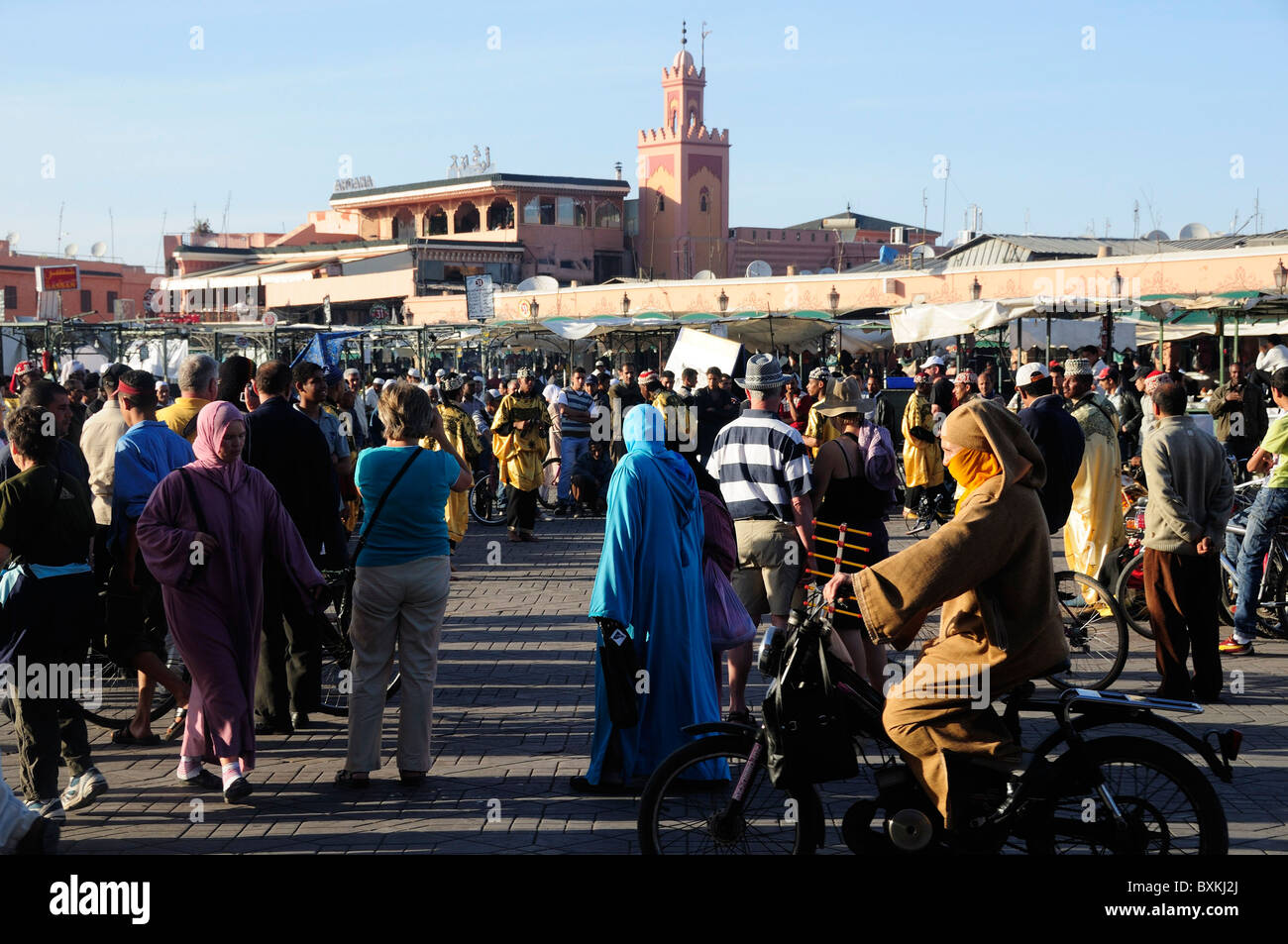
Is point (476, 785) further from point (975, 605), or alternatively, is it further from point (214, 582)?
point (975, 605)

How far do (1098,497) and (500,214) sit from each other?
62099mm

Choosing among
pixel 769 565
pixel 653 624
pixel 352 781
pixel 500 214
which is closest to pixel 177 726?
pixel 352 781

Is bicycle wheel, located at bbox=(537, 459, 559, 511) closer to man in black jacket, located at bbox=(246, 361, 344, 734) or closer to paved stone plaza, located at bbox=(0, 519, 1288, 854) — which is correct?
paved stone plaza, located at bbox=(0, 519, 1288, 854)

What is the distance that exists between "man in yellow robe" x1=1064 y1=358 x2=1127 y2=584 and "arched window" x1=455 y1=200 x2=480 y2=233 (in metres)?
63.5

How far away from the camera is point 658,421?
614 centimetres

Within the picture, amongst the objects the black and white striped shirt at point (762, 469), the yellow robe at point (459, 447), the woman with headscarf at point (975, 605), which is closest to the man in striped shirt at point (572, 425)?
the yellow robe at point (459, 447)

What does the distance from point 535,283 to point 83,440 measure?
41.7 m

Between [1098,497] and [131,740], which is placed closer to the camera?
[131,740]

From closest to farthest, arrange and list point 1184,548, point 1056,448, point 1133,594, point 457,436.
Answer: point 1184,548, point 1056,448, point 1133,594, point 457,436

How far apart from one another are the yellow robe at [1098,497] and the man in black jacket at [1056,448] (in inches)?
42.7

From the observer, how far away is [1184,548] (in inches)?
303

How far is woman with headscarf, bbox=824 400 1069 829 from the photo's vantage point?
4262mm

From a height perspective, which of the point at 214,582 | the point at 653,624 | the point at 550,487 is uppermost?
the point at 214,582
